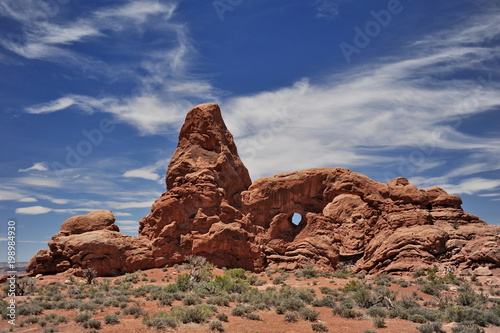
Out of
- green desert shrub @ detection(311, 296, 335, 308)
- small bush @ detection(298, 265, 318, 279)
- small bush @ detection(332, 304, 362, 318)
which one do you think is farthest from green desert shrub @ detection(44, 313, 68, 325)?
small bush @ detection(298, 265, 318, 279)

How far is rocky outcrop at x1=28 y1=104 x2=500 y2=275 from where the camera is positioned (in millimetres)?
26219

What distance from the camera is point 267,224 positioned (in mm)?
30406

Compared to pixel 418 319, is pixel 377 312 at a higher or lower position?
higher

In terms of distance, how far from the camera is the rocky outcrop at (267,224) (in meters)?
26.2

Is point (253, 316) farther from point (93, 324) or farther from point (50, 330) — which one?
point (50, 330)

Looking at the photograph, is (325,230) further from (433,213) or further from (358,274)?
(433,213)

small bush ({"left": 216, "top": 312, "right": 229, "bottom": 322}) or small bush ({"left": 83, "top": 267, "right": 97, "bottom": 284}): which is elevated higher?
small bush ({"left": 83, "top": 267, "right": 97, "bottom": 284})

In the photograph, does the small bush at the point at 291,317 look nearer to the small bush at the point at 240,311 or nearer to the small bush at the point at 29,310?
the small bush at the point at 240,311

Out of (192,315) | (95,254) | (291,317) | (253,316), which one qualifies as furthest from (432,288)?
(95,254)

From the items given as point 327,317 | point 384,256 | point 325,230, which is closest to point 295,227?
point 325,230

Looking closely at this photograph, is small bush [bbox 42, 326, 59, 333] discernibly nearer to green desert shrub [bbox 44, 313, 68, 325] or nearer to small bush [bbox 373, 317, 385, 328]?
green desert shrub [bbox 44, 313, 68, 325]

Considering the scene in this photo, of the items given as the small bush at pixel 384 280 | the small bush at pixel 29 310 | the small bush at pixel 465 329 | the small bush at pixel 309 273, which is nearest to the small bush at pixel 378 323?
the small bush at pixel 465 329

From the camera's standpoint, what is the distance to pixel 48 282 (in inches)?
968

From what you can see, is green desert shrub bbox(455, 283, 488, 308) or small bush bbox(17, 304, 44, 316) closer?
small bush bbox(17, 304, 44, 316)
